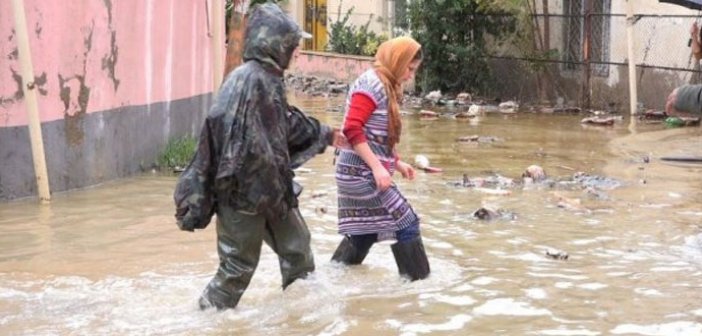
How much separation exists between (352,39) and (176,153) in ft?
49.0

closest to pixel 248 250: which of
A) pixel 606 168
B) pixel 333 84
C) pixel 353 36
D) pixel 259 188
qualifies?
pixel 259 188

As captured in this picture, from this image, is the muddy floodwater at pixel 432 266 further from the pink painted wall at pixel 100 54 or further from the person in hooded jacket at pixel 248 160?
the pink painted wall at pixel 100 54

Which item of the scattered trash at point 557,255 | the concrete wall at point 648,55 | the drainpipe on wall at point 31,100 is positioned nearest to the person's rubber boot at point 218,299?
the scattered trash at point 557,255

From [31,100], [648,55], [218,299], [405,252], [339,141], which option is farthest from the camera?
[648,55]

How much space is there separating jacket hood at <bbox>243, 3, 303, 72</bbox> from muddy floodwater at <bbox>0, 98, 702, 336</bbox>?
49.5 inches

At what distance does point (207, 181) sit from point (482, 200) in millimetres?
4437

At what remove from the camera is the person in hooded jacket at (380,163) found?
5.65 metres

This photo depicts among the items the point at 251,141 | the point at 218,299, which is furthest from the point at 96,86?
the point at 251,141

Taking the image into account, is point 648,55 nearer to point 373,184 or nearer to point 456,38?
point 456,38

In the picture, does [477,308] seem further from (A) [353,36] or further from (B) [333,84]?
(A) [353,36]

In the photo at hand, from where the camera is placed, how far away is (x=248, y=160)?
4906 mm

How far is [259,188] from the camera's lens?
4957mm

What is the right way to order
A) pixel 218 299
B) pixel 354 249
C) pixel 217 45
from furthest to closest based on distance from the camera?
pixel 217 45
pixel 354 249
pixel 218 299

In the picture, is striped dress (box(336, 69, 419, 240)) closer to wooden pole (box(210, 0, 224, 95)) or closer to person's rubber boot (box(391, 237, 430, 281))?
person's rubber boot (box(391, 237, 430, 281))
